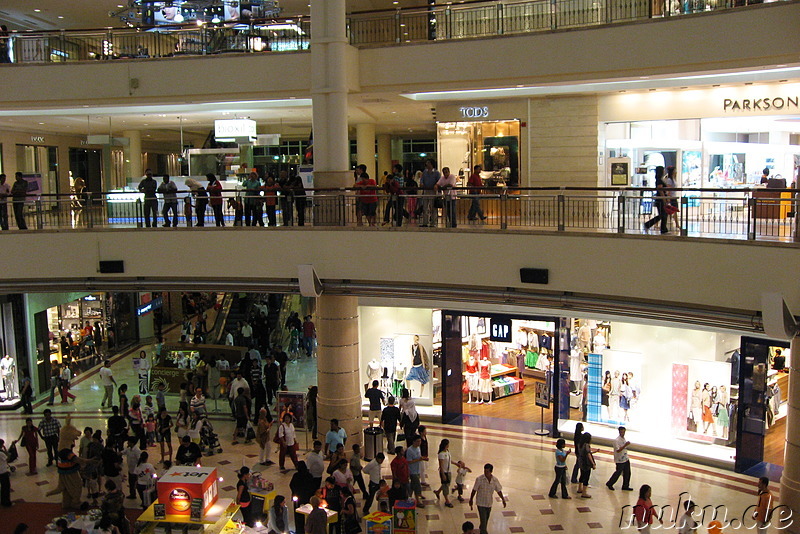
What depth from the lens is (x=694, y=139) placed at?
1961 cm

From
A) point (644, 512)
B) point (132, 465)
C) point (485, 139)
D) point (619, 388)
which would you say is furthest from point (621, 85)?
point (132, 465)

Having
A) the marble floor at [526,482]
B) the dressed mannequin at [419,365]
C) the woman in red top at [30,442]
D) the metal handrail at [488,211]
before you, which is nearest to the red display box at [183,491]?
the marble floor at [526,482]

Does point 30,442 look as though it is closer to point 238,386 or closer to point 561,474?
point 238,386

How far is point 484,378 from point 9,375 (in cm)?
1180

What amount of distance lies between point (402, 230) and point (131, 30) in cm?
905

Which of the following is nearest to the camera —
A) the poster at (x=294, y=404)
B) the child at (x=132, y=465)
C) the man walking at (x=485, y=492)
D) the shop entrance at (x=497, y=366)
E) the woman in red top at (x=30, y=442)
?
the man walking at (x=485, y=492)

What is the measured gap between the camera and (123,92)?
57.9 ft

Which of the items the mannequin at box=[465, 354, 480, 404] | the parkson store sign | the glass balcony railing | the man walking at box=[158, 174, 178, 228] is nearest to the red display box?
the man walking at box=[158, 174, 178, 228]

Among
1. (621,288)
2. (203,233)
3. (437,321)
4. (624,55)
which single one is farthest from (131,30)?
(621,288)

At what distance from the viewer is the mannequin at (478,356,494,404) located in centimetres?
1919

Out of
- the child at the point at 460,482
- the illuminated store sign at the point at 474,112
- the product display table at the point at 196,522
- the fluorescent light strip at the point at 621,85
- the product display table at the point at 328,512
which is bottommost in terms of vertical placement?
the child at the point at 460,482

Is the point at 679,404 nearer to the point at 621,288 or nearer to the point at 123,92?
the point at 621,288

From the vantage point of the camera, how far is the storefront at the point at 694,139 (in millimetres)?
18312

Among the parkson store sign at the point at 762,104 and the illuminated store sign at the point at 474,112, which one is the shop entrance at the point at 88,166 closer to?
the illuminated store sign at the point at 474,112
